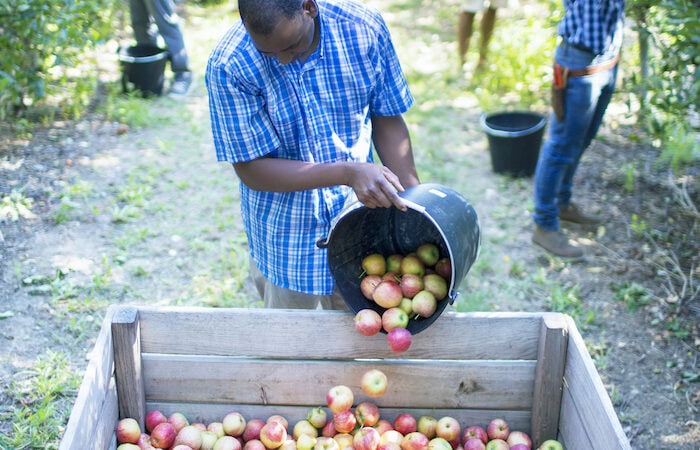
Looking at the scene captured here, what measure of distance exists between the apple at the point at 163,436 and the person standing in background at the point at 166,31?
465cm

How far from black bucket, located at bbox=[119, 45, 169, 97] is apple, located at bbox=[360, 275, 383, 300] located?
4.60 metres

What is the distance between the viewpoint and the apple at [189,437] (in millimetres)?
2432

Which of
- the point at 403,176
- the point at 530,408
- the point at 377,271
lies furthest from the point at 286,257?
the point at 530,408

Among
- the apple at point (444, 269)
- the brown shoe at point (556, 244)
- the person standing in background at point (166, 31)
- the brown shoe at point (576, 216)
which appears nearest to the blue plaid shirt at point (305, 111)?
the apple at point (444, 269)

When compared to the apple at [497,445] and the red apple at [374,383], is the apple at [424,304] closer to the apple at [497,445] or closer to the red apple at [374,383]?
the red apple at [374,383]

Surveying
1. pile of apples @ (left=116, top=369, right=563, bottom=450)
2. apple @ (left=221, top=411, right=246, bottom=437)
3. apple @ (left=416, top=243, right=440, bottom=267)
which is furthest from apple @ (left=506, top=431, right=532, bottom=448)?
apple @ (left=221, top=411, right=246, bottom=437)

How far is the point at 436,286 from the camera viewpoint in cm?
229

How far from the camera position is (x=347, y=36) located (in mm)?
2297

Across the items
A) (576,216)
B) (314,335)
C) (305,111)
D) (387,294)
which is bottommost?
(576,216)

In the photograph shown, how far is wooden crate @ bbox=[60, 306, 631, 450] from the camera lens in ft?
7.98

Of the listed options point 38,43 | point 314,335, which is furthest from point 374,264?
point 38,43

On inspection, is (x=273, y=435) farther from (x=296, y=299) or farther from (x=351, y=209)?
(x=351, y=209)

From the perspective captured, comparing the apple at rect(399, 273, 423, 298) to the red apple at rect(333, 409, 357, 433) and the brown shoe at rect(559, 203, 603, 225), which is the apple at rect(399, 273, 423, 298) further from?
the brown shoe at rect(559, 203, 603, 225)

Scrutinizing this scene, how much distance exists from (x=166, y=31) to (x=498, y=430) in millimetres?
5197
